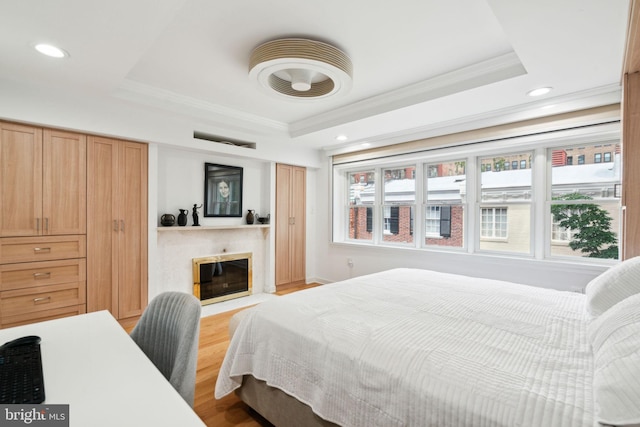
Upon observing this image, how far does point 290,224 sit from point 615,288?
13.5ft

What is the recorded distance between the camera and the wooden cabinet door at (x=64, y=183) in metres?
2.91

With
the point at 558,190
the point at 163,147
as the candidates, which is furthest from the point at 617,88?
the point at 163,147

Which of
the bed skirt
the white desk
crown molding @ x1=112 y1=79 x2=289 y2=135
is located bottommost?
the bed skirt

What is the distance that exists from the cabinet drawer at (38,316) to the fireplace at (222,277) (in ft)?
4.11

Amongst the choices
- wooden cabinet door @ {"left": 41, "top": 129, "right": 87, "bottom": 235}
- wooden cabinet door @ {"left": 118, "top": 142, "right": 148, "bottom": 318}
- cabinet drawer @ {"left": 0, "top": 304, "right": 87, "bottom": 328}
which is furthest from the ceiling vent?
cabinet drawer @ {"left": 0, "top": 304, "right": 87, "bottom": 328}

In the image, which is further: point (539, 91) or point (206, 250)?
point (206, 250)

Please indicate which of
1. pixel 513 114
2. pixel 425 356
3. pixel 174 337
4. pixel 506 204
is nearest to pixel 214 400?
pixel 174 337

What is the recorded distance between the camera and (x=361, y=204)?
5246 millimetres

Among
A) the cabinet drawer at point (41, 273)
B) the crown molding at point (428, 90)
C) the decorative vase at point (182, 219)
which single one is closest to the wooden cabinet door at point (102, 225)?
the cabinet drawer at point (41, 273)

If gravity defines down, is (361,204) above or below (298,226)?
above

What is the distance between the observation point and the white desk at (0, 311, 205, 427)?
806 millimetres

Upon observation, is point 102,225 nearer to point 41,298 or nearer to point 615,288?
point 41,298

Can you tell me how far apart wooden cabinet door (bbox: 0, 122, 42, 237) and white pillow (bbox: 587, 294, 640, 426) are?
13.2ft

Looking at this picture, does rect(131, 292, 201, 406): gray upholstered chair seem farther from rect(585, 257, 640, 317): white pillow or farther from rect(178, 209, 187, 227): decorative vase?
rect(178, 209, 187, 227): decorative vase
